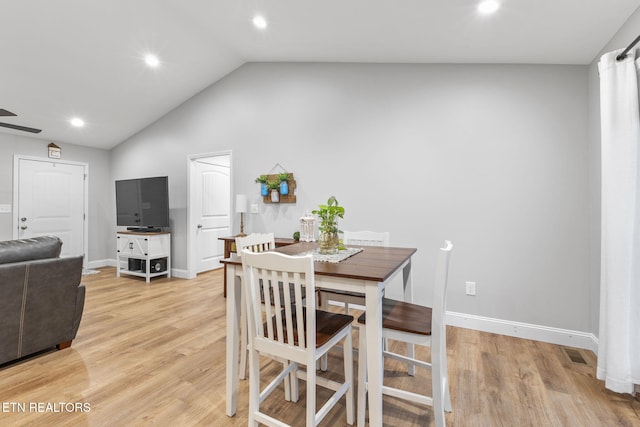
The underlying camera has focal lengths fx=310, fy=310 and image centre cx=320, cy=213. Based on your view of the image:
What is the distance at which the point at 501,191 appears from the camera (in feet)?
9.55

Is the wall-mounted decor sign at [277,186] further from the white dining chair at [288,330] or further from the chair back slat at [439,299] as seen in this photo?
the chair back slat at [439,299]

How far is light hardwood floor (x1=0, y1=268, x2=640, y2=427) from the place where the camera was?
1.75 meters

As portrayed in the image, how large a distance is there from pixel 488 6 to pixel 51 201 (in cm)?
676

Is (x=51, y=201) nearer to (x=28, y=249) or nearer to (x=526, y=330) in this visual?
(x=28, y=249)

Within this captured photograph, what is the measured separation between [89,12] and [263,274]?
3.49 metres

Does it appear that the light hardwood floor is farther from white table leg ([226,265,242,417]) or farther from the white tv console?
the white tv console

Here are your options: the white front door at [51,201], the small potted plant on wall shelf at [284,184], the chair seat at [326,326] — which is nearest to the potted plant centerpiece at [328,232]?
the chair seat at [326,326]

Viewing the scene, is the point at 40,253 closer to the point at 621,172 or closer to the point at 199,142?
the point at 199,142

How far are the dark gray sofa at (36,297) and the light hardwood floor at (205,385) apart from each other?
16 cm

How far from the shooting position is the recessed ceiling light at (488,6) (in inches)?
83.0

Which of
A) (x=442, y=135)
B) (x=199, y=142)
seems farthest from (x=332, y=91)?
(x=199, y=142)

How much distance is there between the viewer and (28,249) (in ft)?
7.70

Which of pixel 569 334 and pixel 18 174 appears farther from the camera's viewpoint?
pixel 18 174

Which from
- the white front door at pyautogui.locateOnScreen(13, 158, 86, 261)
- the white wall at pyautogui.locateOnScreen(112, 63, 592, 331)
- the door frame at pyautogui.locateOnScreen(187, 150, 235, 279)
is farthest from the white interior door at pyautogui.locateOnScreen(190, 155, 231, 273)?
the white front door at pyautogui.locateOnScreen(13, 158, 86, 261)
